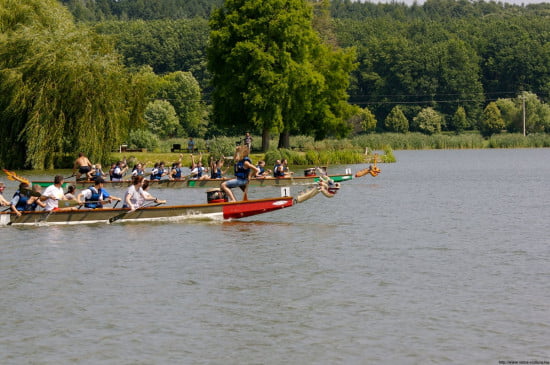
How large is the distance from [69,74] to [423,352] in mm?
38141

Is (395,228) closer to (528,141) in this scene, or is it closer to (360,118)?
(528,141)

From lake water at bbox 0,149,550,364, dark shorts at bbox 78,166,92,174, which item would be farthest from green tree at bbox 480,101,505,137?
lake water at bbox 0,149,550,364

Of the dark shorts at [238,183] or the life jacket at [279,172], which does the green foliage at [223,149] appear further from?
the dark shorts at [238,183]

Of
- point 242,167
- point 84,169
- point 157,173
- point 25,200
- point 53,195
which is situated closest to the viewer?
→ point 242,167

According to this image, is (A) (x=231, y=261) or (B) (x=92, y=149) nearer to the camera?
(A) (x=231, y=261)

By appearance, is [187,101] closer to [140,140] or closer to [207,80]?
[207,80]

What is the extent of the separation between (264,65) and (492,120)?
243 ft

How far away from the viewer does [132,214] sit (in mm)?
25078

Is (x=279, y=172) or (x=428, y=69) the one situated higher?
(x=428, y=69)

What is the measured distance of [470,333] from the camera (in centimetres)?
1312

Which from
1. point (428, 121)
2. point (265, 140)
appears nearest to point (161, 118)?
point (265, 140)

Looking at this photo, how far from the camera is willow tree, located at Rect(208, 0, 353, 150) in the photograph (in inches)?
2470

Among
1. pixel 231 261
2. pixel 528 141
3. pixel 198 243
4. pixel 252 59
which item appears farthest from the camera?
pixel 528 141

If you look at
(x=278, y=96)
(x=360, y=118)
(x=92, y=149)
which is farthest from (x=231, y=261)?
(x=360, y=118)
